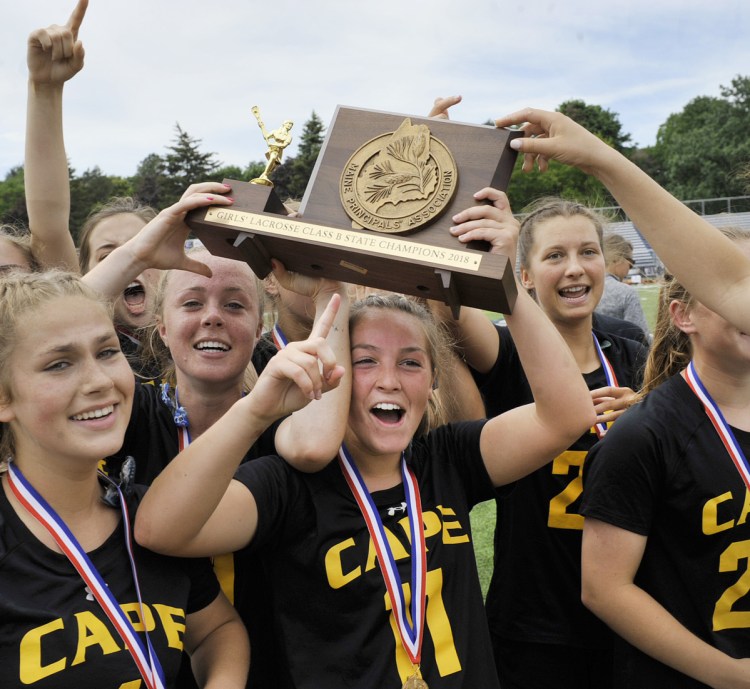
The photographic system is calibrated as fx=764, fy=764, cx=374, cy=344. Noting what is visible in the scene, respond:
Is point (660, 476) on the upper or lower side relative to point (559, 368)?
lower

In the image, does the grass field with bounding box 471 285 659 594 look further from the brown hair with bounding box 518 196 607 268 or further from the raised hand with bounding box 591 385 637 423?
the raised hand with bounding box 591 385 637 423

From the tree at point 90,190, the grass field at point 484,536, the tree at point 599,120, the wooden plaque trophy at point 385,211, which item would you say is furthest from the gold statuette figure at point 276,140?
the tree at point 599,120

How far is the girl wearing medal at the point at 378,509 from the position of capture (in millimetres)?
1994

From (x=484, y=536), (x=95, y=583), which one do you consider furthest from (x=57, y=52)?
(x=484, y=536)

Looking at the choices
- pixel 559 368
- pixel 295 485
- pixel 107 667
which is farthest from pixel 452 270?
pixel 107 667

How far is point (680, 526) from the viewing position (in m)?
2.32

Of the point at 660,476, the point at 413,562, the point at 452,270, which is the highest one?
the point at 452,270

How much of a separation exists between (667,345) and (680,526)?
75 cm

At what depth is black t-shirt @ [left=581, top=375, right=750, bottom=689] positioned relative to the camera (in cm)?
226

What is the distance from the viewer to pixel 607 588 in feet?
7.80

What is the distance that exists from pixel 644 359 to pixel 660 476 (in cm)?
121

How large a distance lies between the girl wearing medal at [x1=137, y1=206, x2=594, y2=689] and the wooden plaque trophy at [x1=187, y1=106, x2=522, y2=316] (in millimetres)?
320

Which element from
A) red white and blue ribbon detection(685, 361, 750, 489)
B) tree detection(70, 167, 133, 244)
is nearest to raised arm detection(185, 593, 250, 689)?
red white and blue ribbon detection(685, 361, 750, 489)

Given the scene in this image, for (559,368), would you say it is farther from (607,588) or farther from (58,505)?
(58,505)
